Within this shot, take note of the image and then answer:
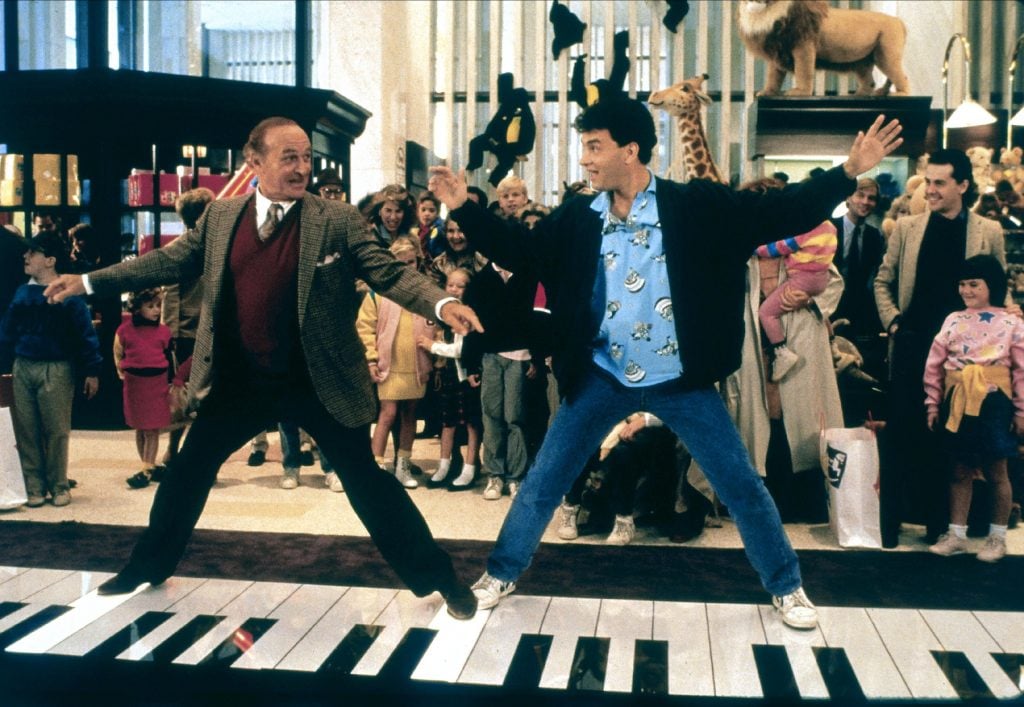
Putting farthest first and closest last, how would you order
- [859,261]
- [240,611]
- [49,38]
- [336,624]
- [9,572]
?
1. [49,38]
2. [859,261]
3. [9,572]
4. [240,611]
5. [336,624]

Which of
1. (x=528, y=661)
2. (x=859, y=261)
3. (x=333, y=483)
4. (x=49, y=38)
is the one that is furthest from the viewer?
(x=49, y=38)

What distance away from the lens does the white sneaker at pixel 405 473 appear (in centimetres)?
609

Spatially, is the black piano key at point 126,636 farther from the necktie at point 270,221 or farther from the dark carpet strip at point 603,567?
the necktie at point 270,221

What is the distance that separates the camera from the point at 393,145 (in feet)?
34.2

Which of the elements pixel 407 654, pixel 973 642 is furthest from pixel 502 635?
pixel 973 642

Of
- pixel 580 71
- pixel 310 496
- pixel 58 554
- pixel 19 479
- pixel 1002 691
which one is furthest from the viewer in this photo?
pixel 580 71

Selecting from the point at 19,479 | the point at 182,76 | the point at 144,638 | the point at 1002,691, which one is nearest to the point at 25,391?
the point at 19,479

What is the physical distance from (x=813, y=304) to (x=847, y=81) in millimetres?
7722

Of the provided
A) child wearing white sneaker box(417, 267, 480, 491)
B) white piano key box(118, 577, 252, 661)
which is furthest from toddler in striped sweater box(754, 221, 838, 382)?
white piano key box(118, 577, 252, 661)

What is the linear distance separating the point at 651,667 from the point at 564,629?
41 cm

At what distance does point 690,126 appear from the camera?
5.39 m

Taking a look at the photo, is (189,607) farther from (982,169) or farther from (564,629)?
(982,169)

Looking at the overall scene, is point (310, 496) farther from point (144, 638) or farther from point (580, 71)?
point (580, 71)

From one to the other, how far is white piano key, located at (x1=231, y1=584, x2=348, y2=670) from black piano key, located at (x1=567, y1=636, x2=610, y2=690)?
2.85 feet
